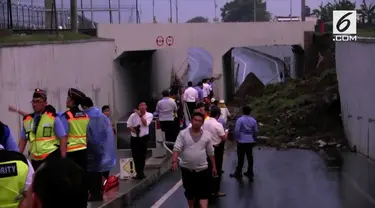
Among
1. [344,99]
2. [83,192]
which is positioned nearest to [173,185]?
[344,99]

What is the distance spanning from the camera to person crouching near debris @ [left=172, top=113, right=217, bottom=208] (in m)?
9.84

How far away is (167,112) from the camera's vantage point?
19016 mm

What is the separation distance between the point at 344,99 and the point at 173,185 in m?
8.91

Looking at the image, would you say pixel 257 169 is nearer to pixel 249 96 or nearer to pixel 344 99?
pixel 344 99

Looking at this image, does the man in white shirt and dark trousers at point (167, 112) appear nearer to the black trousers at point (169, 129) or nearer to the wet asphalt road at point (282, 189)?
the black trousers at point (169, 129)

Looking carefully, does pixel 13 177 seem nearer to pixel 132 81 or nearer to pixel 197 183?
pixel 197 183

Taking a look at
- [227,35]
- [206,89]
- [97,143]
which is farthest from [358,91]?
[227,35]

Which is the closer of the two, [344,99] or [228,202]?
[228,202]

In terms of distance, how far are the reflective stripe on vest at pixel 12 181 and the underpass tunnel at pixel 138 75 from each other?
27226 mm

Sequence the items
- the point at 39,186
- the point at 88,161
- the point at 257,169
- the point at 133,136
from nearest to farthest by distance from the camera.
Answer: the point at 39,186 < the point at 88,161 < the point at 133,136 < the point at 257,169

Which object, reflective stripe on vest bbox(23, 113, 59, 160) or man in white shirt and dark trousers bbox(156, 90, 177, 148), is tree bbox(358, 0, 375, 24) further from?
reflective stripe on vest bbox(23, 113, 59, 160)

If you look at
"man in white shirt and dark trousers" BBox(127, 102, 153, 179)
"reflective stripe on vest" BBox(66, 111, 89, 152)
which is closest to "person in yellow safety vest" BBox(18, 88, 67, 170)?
"reflective stripe on vest" BBox(66, 111, 89, 152)

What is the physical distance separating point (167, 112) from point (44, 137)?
10.2m

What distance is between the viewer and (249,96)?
3809 centimetres
